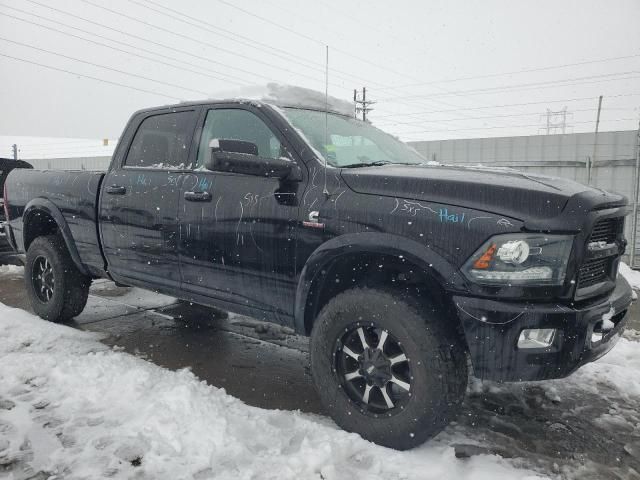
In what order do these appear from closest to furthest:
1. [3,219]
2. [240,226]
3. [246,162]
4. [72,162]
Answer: [246,162] < [240,226] < [3,219] < [72,162]

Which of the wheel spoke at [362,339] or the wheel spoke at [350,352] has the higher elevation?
the wheel spoke at [362,339]

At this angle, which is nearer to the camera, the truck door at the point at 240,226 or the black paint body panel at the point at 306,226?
the black paint body panel at the point at 306,226

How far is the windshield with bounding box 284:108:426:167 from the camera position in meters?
3.14

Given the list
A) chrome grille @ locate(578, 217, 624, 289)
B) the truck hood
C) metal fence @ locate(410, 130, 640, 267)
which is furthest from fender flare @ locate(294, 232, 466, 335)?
metal fence @ locate(410, 130, 640, 267)

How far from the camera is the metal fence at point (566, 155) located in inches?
426

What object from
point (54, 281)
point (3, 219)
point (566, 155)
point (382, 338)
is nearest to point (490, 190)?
point (382, 338)

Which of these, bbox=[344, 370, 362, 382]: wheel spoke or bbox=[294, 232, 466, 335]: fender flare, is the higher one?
bbox=[294, 232, 466, 335]: fender flare

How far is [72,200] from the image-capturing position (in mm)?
4387

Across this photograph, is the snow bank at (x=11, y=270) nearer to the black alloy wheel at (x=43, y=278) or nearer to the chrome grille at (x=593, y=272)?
the black alloy wheel at (x=43, y=278)

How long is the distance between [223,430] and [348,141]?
2012mm

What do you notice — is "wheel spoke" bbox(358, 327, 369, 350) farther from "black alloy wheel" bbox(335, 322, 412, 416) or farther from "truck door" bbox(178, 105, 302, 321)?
"truck door" bbox(178, 105, 302, 321)

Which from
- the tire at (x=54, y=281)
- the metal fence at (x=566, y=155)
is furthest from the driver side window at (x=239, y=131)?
the metal fence at (x=566, y=155)

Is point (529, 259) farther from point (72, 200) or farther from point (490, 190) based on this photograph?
point (72, 200)

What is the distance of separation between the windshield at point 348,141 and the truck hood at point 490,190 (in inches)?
12.1
